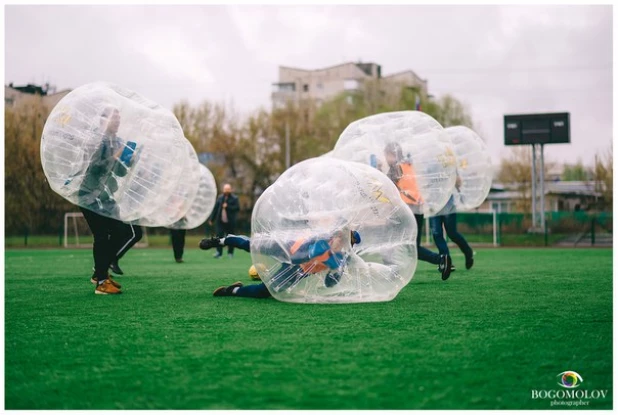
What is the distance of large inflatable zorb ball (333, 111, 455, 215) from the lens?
→ 9867 mm

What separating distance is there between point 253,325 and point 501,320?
208 cm


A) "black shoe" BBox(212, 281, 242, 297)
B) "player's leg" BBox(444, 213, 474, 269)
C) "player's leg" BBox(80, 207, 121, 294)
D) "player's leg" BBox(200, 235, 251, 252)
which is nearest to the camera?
"player's leg" BBox(200, 235, 251, 252)

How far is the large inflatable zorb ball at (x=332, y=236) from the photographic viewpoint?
278 inches

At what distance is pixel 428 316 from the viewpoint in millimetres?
6590

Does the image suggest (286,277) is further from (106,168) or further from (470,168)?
(470,168)

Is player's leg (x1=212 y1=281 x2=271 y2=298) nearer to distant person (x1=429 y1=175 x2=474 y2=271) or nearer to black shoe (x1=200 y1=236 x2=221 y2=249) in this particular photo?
black shoe (x1=200 y1=236 x2=221 y2=249)

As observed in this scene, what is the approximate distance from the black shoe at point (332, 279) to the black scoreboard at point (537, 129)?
76.2 ft

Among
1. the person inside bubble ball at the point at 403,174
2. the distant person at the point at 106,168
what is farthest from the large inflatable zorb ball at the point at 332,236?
the person inside bubble ball at the point at 403,174

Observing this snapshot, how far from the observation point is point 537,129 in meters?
29.3

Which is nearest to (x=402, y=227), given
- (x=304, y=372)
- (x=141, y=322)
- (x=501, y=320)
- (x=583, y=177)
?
(x=501, y=320)

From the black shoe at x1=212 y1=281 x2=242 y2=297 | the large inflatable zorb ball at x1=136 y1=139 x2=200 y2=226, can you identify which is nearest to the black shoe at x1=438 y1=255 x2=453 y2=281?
the black shoe at x1=212 y1=281 x2=242 y2=297

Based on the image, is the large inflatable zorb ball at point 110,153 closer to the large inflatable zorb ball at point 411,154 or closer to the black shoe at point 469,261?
the large inflatable zorb ball at point 411,154

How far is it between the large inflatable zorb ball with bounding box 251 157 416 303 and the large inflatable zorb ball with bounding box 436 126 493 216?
13.9 ft

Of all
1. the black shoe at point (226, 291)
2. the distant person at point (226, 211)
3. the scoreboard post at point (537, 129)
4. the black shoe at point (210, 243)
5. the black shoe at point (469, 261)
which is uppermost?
the scoreboard post at point (537, 129)
